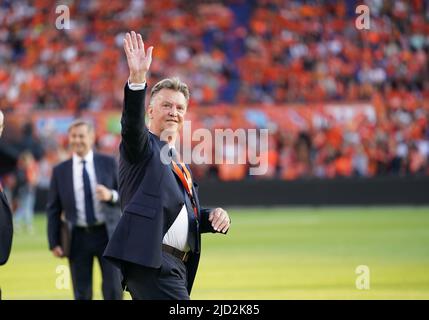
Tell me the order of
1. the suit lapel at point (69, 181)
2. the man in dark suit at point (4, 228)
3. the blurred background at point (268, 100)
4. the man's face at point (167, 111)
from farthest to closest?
the blurred background at point (268, 100) < the suit lapel at point (69, 181) < the man in dark suit at point (4, 228) < the man's face at point (167, 111)

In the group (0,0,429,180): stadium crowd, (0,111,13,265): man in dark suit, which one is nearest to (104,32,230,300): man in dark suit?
(0,111,13,265): man in dark suit

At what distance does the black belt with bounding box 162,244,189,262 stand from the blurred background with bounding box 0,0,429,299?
12593mm

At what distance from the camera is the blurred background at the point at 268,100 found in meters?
25.3

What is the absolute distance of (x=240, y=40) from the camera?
118 ft

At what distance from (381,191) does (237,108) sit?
5552mm

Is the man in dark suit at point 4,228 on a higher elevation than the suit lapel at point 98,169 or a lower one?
lower

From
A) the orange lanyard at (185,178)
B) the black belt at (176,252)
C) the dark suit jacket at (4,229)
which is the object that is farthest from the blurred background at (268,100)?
the black belt at (176,252)

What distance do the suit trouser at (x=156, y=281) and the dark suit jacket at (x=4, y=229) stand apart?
175 centimetres

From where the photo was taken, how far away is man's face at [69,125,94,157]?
431 inches

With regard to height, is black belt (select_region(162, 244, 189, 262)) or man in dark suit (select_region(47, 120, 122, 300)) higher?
man in dark suit (select_region(47, 120, 122, 300))

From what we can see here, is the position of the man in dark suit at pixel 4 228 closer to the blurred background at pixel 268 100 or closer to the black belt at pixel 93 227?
the black belt at pixel 93 227

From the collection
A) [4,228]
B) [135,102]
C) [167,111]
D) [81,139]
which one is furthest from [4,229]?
[81,139]

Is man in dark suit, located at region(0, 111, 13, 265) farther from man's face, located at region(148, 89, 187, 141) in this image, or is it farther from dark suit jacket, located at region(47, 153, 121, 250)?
dark suit jacket, located at region(47, 153, 121, 250)

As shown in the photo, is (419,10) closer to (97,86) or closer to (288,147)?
(288,147)
